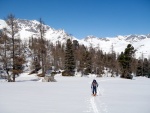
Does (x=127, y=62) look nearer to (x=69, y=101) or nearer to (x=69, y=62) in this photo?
(x=69, y=62)

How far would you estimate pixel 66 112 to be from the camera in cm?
1445

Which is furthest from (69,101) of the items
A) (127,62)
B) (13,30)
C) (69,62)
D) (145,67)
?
(145,67)

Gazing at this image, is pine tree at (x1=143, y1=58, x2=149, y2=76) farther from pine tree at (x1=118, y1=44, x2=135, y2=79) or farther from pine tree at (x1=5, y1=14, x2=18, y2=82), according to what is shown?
pine tree at (x1=5, y1=14, x2=18, y2=82)

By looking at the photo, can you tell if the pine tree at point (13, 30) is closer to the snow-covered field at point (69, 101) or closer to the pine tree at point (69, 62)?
the snow-covered field at point (69, 101)

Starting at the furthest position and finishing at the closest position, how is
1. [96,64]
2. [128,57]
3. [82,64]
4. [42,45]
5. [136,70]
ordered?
[136,70] < [96,64] < [82,64] < [128,57] < [42,45]

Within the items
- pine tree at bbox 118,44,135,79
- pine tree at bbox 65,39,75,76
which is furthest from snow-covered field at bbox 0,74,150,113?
pine tree at bbox 118,44,135,79

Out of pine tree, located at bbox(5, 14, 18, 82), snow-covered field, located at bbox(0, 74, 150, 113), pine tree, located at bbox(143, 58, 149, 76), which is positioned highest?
pine tree, located at bbox(5, 14, 18, 82)

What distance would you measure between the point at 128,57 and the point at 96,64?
20.9 m

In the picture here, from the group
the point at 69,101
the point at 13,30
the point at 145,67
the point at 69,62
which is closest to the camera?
the point at 69,101

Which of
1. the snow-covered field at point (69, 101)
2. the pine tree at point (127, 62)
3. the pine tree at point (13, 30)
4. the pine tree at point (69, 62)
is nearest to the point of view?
the snow-covered field at point (69, 101)

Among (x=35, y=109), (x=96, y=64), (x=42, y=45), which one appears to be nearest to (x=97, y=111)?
(x=35, y=109)

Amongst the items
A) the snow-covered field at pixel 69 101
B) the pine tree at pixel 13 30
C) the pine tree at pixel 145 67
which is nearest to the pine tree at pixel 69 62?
the pine tree at pixel 13 30

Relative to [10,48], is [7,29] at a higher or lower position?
higher

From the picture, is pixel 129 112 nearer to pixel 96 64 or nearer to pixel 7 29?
pixel 7 29
